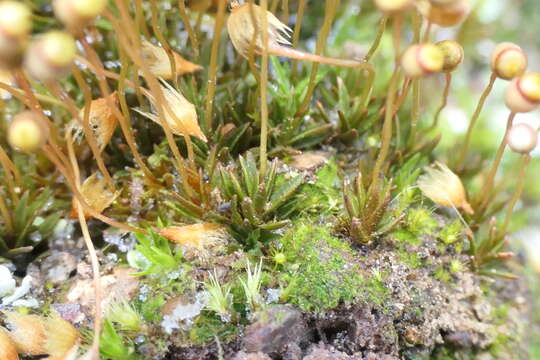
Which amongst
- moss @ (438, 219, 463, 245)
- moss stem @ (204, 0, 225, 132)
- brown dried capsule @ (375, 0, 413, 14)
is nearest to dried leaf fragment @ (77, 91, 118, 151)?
moss stem @ (204, 0, 225, 132)

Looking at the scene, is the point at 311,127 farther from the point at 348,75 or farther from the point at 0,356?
the point at 0,356

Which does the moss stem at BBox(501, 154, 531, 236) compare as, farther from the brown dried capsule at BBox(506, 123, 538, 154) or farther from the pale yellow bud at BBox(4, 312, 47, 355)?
the pale yellow bud at BBox(4, 312, 47, 355)

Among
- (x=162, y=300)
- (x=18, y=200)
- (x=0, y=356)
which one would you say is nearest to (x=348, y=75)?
(x=162, y=300)

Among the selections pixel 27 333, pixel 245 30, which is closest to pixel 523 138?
pixel 245 30

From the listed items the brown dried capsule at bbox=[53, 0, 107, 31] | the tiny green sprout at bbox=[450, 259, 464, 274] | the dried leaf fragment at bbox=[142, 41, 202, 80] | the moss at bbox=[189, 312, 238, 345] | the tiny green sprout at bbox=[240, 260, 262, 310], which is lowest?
the moss at bbox=[189, 312, 238, 345]

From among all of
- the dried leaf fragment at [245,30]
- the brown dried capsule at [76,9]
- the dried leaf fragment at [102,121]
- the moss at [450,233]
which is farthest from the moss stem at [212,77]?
the moss at [450,233]

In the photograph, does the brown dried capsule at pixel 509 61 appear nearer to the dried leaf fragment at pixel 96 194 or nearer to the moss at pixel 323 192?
the moss at pixel 323 192

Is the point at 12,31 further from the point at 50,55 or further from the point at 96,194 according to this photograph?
the point at 96,194
